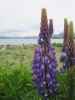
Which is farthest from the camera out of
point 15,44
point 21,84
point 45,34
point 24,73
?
point 15,44

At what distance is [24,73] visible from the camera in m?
6.09

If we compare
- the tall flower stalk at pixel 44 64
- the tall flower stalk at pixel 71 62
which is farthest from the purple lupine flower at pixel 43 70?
the tall flower stalk at pixel 71 62

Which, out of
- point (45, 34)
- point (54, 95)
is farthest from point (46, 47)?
point (54, 95)

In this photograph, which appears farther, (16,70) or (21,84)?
(16,70)

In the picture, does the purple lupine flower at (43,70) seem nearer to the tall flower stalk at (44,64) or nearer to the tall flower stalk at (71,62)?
the tall flower stalk at (44,64)

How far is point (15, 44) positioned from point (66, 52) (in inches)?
570

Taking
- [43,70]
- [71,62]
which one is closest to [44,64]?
[43,70]

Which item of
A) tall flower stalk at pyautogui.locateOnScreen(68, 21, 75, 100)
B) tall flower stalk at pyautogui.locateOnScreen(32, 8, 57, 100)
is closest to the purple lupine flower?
tall flower stalk at pyautogui.locateOnScreen(32, 8, 57, 100)

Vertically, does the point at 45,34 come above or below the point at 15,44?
above

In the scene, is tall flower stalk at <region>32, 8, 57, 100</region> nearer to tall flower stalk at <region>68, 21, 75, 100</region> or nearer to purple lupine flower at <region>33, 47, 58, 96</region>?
purple lupine flower at <region>33, 47, 58, 96</region>

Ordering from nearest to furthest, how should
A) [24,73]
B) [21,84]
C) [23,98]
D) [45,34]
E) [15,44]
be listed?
1. [45,34]
2. [23,98]
3. [21,84]
4. [24,73]
5. [15,44]

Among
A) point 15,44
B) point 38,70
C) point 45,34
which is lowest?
point 15,44

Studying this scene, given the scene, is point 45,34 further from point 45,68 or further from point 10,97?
point 10,97

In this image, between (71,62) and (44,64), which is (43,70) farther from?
(71,62)
